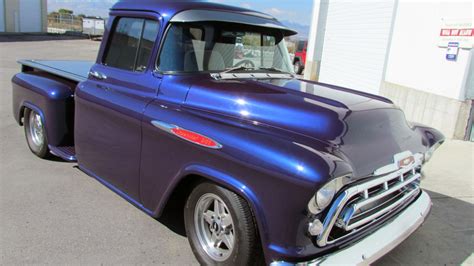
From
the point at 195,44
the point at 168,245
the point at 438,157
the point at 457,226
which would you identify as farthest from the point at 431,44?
the point at 168,245

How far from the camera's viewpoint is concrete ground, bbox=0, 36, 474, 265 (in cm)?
318

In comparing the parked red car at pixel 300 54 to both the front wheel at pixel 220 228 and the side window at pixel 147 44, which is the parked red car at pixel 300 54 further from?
the front wheel at pixel 220 228

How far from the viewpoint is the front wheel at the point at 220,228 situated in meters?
2.56

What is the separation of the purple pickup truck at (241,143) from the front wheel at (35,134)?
117 cm

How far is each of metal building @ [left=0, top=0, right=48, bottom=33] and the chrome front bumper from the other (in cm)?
4043

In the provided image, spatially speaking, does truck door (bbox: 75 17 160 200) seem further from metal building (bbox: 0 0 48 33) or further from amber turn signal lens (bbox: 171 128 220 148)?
metal building (bbox: 0 0 48 33)

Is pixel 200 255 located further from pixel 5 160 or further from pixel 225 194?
pixel 5 160

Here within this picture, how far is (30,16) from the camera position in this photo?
39969 mm

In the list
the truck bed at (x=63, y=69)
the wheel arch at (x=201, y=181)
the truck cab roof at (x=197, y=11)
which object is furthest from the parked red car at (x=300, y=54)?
the wheel arch at (x=201, y=181)

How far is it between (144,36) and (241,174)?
5.84ft

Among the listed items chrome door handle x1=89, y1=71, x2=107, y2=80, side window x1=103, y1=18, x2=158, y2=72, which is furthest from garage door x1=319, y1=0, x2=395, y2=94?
chrome door handle x1=89, y1=71, x2=107, y2=80

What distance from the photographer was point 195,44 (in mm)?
3381

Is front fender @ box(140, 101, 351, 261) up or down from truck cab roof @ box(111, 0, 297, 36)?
down

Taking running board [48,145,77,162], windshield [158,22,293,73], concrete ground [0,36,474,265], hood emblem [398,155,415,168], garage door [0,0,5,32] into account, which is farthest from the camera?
garage door [0,0,5,32]
